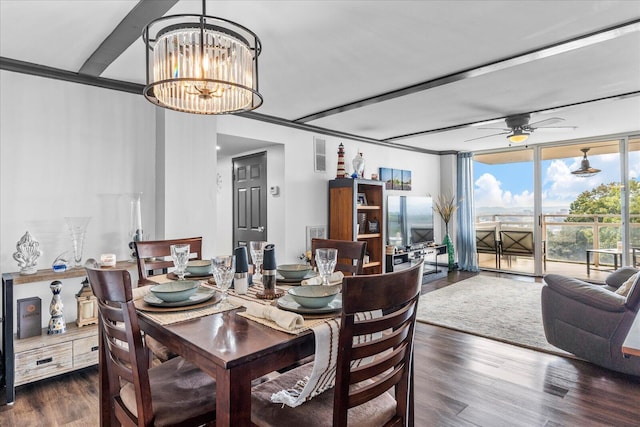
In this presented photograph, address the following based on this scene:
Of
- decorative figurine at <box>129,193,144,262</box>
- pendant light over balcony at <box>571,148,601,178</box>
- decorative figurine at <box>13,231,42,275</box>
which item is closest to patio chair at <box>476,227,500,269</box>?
pendant light over balcony at <box>571,148,601,178</box>

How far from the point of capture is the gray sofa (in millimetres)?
2543

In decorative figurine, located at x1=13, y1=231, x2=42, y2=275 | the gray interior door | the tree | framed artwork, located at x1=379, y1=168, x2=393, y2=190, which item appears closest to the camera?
decorative figurine, located at x1=13, y1=231, x2=42, y2=275

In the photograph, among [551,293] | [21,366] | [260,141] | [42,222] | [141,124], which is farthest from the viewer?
[260,141]

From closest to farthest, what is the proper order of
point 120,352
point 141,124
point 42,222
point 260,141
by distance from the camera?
point 120,352
point 42,222
point 141,124
point 260,141

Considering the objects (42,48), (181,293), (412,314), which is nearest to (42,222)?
(42,48)

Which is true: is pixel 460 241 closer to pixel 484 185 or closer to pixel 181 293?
pixel 484 185

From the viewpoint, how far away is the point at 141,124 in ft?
10.6

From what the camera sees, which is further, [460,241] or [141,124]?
[460,241]

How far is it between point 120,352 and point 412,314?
1056 millimetres

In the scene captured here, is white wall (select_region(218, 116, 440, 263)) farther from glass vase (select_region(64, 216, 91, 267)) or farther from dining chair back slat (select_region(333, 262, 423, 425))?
dining chair back slat (select_region(333, 262, 423, 425))

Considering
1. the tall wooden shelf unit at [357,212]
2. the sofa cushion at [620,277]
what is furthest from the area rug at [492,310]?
the tall wooden shelf unit at [357,212]

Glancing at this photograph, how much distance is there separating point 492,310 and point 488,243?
2940 millimetres

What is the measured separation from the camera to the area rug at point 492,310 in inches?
134

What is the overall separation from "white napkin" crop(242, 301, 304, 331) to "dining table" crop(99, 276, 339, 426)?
0.09 ft
